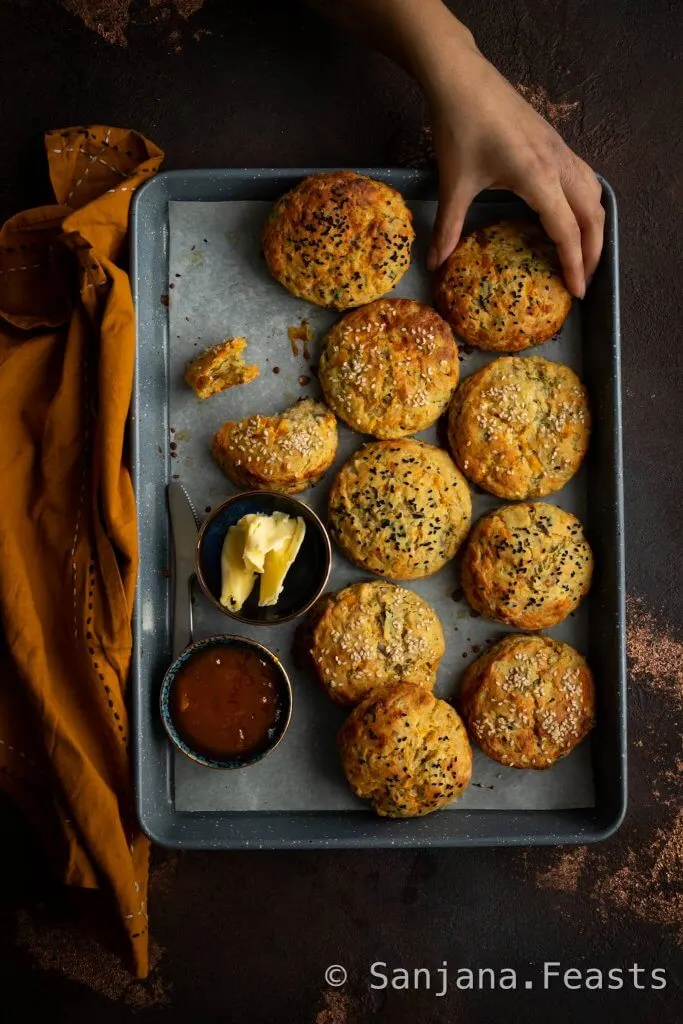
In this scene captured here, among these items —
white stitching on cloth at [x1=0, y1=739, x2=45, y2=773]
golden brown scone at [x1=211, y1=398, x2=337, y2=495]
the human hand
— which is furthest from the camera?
white stitching on cloth at [x1=0, y1=739, x2=45, y2=773]

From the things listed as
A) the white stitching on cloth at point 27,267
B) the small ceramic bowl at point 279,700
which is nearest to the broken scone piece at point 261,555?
the small ceramic bowl at point 279,700

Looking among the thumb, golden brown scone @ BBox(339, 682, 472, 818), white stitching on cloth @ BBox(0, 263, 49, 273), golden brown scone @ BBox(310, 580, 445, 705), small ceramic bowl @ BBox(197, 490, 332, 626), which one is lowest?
golden brown scone @ BBox(339, 682, 472, 818)

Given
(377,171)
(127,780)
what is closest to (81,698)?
(127,780)

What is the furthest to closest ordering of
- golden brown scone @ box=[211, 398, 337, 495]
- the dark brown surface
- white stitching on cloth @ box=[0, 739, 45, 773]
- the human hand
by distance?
the dark brown surface → white stitching on cloth @ box=[0, 739, 45, 773] → golden brown scone @ box=[211, 398, 337, 495] → the human hand

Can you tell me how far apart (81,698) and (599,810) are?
1.75 meters

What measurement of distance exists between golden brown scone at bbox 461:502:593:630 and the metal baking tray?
10 cm

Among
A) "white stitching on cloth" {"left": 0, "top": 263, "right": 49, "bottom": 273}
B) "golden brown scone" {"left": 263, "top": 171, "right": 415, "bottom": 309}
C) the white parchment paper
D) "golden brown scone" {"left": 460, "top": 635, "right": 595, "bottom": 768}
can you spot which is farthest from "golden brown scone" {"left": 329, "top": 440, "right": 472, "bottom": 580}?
"white stitching on cloth" {"left": 0, "top": 263, "right": 49, "bottom": 273}

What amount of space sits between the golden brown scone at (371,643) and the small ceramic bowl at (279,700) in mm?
153

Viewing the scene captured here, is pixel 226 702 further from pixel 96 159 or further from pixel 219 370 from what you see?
pixel 96 159

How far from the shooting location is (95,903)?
293 cm

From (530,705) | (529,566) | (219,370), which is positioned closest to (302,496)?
(219,370)

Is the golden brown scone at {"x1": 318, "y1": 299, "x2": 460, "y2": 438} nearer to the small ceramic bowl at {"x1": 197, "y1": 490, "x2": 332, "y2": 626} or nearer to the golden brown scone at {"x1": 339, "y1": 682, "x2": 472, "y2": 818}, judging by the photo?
the small ceramic bowl at {"x1": 197, "y1": 490, "x2": 332, "y2": 626}

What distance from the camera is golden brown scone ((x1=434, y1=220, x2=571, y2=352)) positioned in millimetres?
2783

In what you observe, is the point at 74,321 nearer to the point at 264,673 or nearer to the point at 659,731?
the point at 264,673
